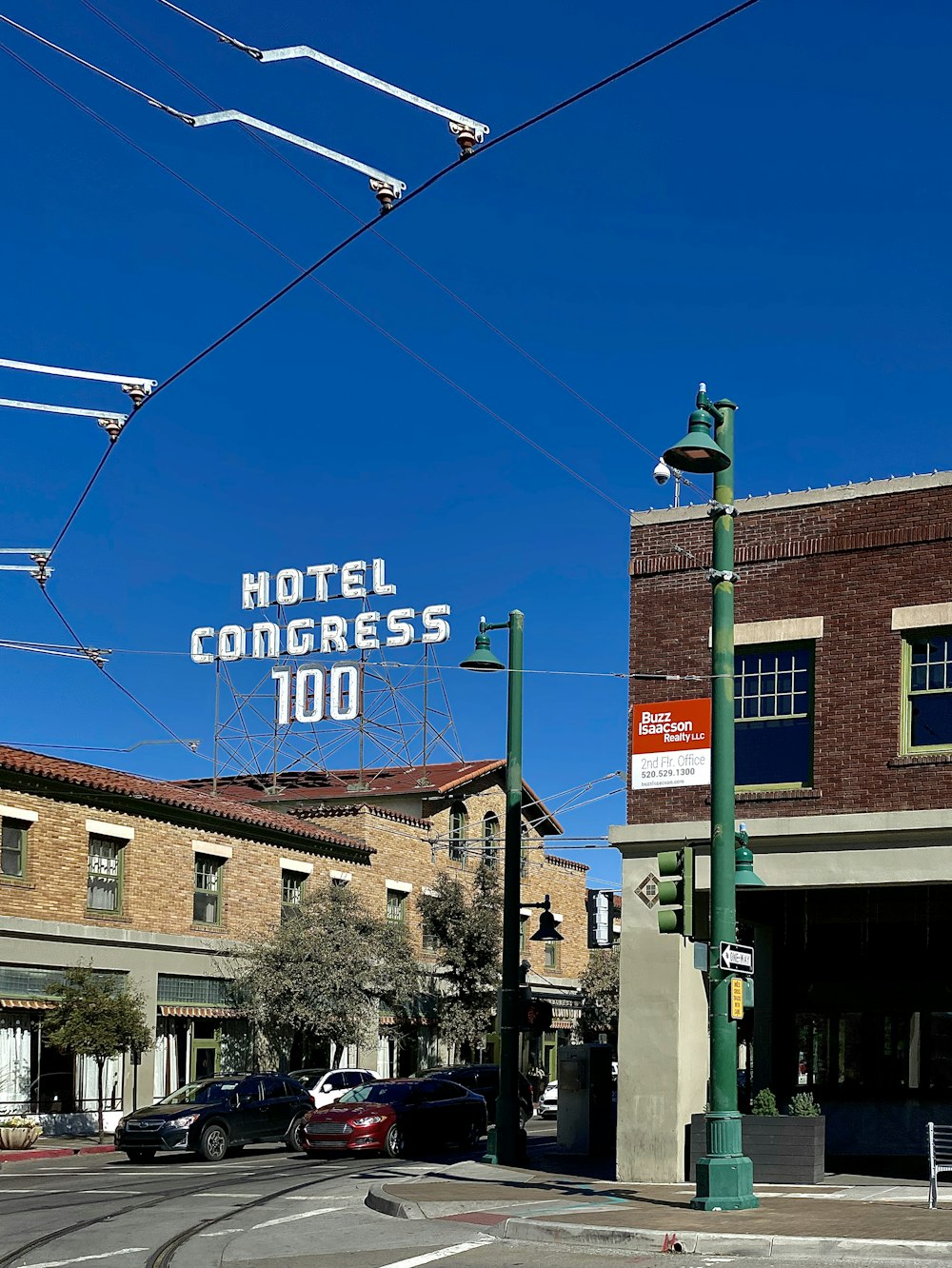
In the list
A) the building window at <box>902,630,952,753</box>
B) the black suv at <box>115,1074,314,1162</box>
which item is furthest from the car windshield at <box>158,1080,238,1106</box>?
the building window at <box>902,630,952,753</box>

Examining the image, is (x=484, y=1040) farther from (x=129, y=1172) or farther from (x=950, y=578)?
(x=950, y=578)

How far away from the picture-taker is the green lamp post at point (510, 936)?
23844 mm

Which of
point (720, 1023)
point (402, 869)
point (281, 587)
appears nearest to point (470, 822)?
point (402, 869)

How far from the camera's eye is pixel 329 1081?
36031 mm

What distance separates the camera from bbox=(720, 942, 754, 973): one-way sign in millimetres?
16891

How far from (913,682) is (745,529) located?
3281 millimetres

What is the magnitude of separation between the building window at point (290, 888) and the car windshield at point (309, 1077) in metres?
6.90

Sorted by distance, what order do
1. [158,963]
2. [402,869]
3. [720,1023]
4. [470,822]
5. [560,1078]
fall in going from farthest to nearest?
[470,822]
[402,869]
[158,963]
[560,1078]
[720,1023]

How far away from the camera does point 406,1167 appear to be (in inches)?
1040

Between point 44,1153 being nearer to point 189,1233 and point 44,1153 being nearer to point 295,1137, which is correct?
point 295,1137

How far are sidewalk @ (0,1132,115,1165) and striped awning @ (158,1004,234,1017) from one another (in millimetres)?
3651

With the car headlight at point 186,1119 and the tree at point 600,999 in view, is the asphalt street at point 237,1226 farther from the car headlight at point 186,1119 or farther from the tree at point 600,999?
the tree at point 600,999

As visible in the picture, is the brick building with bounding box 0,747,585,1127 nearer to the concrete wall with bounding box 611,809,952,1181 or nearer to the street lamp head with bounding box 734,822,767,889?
the concrete wall with bounding box 611,809,952,1181

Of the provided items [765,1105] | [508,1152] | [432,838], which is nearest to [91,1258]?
[508,1152]
